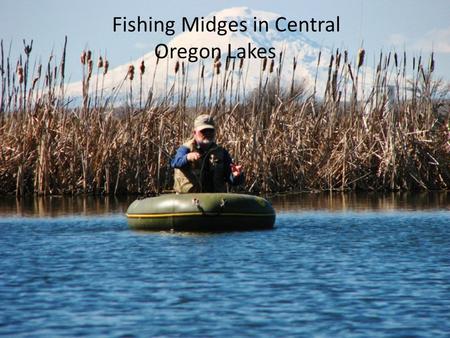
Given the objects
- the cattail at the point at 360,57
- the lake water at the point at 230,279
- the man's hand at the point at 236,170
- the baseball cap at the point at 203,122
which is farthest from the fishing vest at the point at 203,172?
the cattail at the point at 360,57

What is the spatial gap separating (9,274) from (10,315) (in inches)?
Result: 88.6

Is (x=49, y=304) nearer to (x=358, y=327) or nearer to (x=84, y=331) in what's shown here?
(x=84, y=331)

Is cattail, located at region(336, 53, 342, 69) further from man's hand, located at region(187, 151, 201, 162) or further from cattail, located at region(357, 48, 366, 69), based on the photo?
man's hand, located at region(187, 151, 201, 162)

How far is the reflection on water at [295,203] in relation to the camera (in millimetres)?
18109

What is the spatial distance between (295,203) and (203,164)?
5402 millimetres

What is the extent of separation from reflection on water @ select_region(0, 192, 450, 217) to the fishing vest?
285 centimetres

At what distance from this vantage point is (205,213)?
14.2 meters

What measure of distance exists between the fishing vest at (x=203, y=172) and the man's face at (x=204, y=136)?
81mm

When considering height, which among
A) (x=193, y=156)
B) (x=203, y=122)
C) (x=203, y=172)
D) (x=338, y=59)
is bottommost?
(x=203, y=172)

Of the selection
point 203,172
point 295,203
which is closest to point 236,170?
point 203,172

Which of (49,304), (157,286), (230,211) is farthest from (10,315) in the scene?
(230,211)

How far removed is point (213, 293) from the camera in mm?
9188

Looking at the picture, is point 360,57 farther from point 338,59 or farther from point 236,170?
point 236,170

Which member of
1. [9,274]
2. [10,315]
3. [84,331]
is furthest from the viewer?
[9,274]
